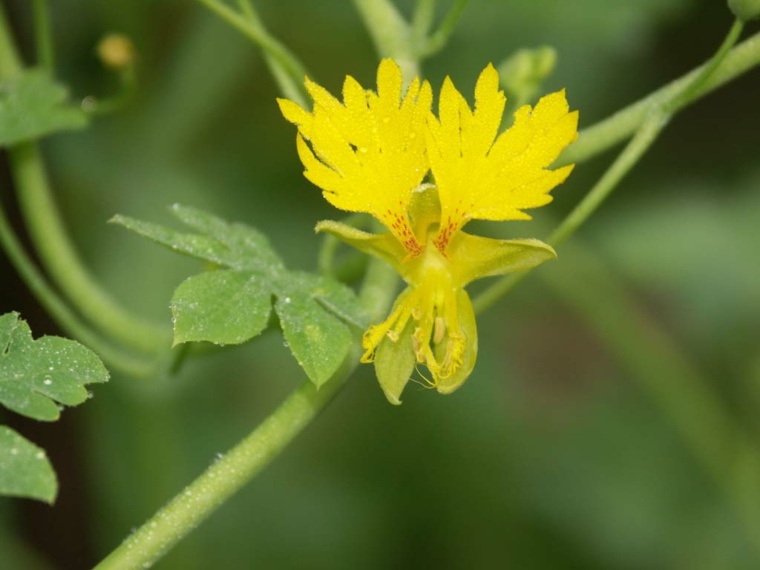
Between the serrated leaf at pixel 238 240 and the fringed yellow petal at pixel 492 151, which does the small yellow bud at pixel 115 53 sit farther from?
the fringed yellow petal at pixel 492 151

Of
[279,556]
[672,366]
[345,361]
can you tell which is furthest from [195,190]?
[345,361]

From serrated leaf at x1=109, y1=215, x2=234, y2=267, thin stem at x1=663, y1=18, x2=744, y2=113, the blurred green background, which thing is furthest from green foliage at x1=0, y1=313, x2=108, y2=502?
the blurred green background

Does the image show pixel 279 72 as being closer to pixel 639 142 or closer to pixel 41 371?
pixel 639 142

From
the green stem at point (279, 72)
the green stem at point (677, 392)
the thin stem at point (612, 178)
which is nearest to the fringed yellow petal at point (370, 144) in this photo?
the thin stem at point (612, 178)

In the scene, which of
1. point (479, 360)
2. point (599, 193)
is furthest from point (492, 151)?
point (479, 360)

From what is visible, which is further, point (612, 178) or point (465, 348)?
point (612, 178)

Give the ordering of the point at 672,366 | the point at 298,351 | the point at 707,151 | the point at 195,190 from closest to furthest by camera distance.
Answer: the point at 298,351, the point at 672,366, the point at 195,190, the point at 707,151

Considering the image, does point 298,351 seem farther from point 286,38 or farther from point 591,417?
point 591,417
